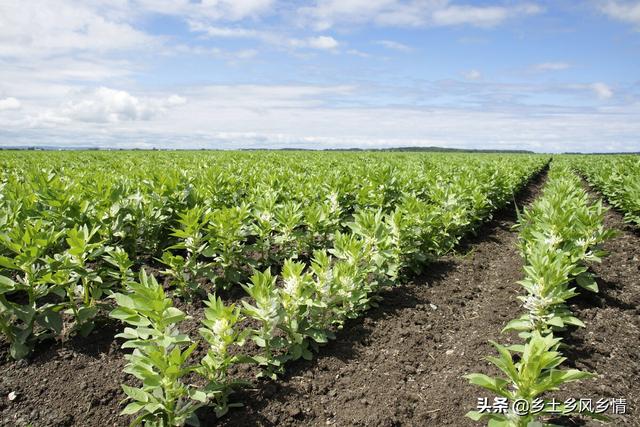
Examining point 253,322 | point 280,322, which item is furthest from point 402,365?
point 253,322

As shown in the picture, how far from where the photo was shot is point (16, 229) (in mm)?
3479

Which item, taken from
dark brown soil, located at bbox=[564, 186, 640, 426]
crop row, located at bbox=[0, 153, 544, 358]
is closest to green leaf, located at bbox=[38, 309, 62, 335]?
crop row, located at bbox=[0, 153, 544, 358]

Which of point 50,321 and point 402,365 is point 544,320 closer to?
point 402,365

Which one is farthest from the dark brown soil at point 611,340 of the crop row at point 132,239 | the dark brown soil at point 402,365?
the crop row at point 132,239

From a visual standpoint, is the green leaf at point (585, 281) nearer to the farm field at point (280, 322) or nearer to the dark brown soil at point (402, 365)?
the farm field at point (280, 322)

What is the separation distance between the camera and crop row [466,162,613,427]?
229 centimetres

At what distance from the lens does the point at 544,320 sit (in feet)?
12.0

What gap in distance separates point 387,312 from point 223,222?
2.13m

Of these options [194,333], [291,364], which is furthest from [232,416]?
[194,333]

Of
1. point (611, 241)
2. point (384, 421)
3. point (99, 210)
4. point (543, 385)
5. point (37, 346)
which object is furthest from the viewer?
point (611, 241)

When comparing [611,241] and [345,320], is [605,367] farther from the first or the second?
[611,241]

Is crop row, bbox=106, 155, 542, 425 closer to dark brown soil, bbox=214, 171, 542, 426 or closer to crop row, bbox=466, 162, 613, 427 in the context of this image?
dark brown soil, bbox=214, 171, 542, 426

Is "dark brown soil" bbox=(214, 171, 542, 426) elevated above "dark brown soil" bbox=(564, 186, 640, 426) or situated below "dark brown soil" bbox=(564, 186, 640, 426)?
below

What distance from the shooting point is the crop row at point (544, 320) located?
7.50 feet
